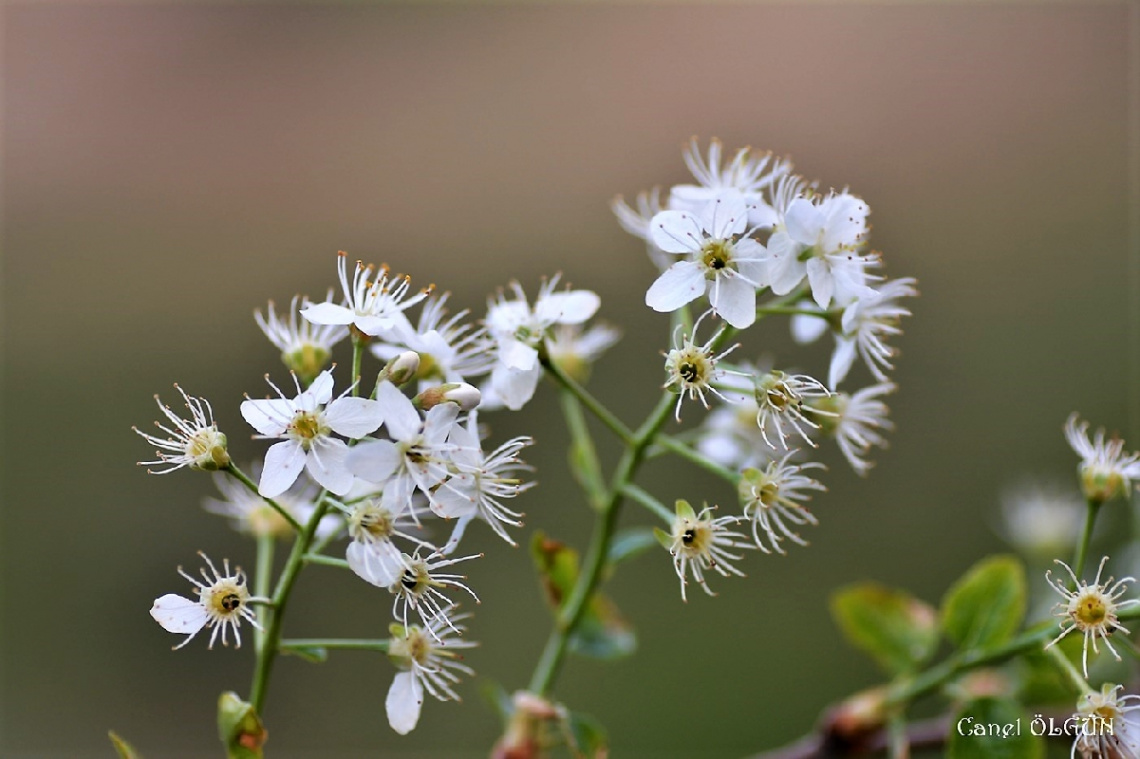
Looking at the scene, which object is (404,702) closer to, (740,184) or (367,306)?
(367,306)

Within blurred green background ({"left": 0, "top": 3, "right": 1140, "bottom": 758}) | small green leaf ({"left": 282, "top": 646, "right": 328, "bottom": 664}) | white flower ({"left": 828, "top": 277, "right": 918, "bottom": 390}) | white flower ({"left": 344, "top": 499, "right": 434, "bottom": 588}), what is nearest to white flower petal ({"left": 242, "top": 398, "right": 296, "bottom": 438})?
white flower ({"left": 344, "top": 499, "right": 434, "bottom": 588})

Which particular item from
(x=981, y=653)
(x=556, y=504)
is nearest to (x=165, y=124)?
(x=556, y=504)

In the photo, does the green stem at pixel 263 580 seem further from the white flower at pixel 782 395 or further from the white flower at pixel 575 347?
the white flower at pixel 782 395

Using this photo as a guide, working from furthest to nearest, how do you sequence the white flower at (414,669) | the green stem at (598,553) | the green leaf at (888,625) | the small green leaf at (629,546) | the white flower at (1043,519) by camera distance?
the white flower at (1043,519) → the green leaf at (888,625) → the small green leaf at (629,546) → the green stem at (598,553) → the white flower at (414,669)

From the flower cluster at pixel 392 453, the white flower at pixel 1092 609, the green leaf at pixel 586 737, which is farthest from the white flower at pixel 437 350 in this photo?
the white flower at pixel 1092 609

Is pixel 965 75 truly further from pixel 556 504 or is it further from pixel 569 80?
pixel 556 504

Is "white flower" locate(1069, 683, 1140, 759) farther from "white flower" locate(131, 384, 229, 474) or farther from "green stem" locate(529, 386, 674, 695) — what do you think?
"white flower" locate(131, 384, 229, 474)

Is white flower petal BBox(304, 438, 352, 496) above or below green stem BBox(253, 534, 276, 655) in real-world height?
above
